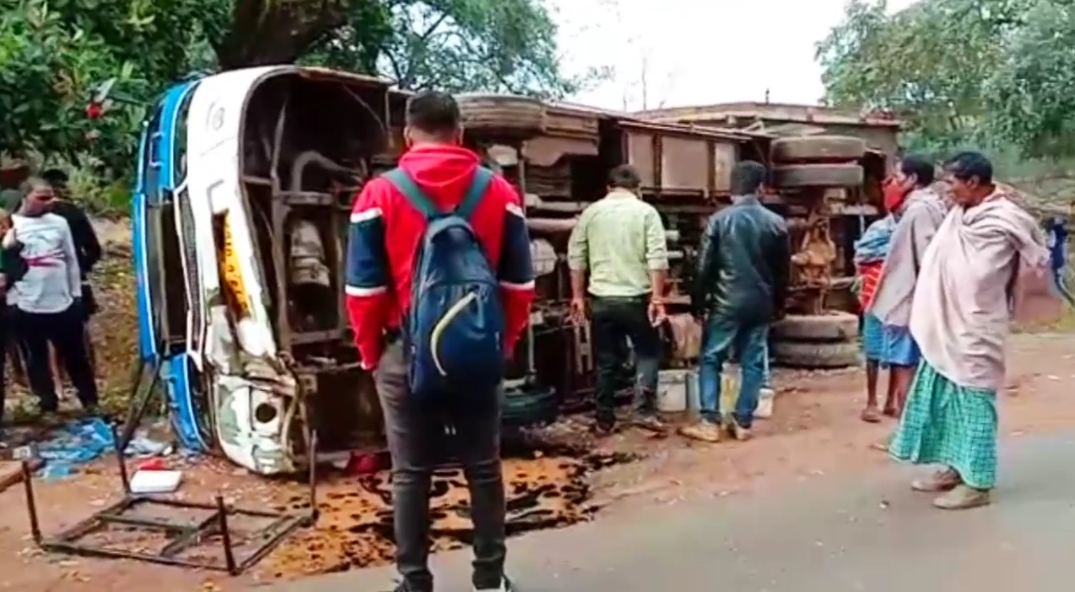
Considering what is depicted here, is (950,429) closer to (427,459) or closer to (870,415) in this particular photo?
(870,415)

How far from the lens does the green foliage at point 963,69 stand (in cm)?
1628

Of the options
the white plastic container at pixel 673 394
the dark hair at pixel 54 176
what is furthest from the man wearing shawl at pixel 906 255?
the dark hair at pixel 54 176

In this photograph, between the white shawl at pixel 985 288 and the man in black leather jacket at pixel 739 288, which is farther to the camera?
the man in black leather jacket at pixel 739 288

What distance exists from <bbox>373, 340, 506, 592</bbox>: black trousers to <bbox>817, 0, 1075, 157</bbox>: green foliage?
14467 millimetres

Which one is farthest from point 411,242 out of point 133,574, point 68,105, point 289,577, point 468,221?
point 68,105

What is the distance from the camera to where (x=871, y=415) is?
307 inches

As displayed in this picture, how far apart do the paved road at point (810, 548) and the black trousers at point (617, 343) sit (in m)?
1.93

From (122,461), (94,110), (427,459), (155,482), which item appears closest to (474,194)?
(427,459)

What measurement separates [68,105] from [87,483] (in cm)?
247

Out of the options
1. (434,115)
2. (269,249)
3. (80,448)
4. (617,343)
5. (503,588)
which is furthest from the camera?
(617,343)

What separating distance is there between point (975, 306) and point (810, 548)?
1.35 m

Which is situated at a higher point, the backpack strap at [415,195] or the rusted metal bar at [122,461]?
the backpack strap at [415,195]

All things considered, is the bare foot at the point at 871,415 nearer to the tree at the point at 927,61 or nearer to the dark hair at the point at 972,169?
the dark hair at the point at 972,169

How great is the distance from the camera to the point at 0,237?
7395mm
